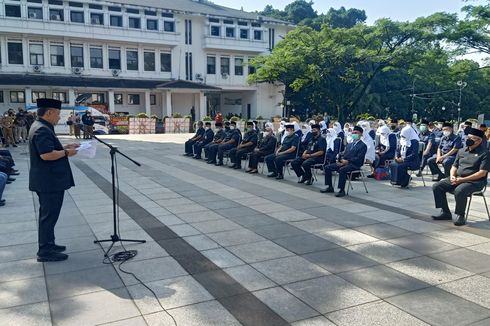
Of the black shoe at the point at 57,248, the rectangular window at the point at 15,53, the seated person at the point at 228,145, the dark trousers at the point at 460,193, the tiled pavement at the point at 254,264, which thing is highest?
the rectangular window at the point at 15,53

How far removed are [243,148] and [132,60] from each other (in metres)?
33.9

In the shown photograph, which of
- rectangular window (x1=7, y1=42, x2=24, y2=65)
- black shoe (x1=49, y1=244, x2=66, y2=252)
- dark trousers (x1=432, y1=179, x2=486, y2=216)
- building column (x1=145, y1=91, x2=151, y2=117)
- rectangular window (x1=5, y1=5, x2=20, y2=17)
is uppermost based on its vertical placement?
rectangular window (x1=5, y1=5, x2=20, y2=17)

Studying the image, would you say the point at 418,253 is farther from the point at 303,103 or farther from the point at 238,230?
the point at 303,103

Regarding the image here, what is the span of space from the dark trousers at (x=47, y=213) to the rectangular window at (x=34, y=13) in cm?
3963

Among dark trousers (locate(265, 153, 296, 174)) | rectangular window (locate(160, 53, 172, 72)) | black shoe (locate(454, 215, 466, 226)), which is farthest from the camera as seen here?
rectangular window (locate(160, 53, 172, 72))

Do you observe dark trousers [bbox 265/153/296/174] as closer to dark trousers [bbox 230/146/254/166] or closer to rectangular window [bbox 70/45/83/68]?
dark trousers [bbox 230/146/254/166]

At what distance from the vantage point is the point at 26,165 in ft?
49.7

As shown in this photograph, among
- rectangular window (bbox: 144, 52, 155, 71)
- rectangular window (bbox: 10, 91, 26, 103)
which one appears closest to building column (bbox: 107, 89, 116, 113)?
rectangular window (bbox: 144, 52, 155, 71)

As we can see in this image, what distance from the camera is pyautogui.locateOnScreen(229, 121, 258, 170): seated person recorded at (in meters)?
14.7

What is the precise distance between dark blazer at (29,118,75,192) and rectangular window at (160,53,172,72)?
42.4m

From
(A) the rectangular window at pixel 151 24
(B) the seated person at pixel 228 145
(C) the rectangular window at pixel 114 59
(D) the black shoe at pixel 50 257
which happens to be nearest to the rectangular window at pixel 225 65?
(A) the rectangular window at pixel 151 24

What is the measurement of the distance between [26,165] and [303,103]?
3404 centimetres

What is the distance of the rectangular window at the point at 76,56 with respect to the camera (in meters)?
41.7

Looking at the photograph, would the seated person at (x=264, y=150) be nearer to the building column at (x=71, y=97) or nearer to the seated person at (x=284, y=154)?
the seated person at (x=284, y=154)
